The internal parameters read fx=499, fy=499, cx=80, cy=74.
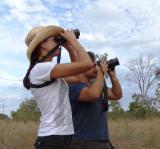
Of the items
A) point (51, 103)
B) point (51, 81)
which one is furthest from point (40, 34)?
point (51, 103)

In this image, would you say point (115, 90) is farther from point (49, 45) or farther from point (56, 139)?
point (56, 139)

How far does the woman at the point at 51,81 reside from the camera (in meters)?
3.47

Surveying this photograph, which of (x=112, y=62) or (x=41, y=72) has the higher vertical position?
(x=112, y=62)

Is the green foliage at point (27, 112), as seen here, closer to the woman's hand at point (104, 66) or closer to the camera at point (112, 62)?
the camera at point (112, 62)

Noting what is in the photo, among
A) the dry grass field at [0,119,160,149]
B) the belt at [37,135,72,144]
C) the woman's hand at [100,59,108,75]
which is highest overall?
the woman's hand at [100,59,108,75]

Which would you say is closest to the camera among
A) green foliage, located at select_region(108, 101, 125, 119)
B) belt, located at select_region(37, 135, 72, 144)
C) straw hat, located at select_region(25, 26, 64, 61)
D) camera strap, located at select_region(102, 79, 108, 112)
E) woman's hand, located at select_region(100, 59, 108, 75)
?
belt, located at select_region(37, 135, 72, 144)

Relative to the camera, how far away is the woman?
3469mm

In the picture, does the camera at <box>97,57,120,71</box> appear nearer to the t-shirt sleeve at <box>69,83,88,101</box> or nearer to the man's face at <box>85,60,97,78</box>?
the man's face at <box>85,60,97,78</box>

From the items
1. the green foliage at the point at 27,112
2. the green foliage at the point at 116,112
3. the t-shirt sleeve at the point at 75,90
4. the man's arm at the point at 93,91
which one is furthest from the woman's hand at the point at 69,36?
the green foliage at the point at 116,112

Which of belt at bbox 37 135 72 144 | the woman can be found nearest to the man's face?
the woman

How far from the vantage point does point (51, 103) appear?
3525 mm

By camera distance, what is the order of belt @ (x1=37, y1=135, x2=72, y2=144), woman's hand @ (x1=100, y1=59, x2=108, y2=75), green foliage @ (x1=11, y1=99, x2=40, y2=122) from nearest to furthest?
belt @ (x1=37, y1=135, x2=72, y2=144)
woman's hand @ (x1=100, y1=59, x2=108, y2=75)
green foliage @ (x1=11, y1=99, x2=40, y2=122)

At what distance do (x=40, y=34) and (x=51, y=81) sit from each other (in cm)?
36

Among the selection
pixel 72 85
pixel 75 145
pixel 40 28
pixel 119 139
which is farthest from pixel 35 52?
pixel 119 139
